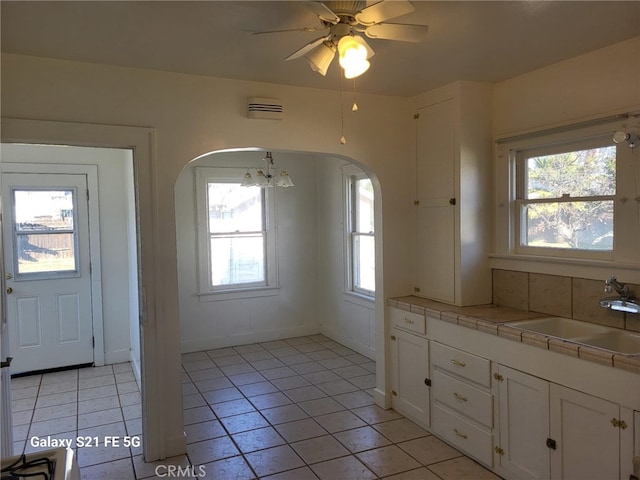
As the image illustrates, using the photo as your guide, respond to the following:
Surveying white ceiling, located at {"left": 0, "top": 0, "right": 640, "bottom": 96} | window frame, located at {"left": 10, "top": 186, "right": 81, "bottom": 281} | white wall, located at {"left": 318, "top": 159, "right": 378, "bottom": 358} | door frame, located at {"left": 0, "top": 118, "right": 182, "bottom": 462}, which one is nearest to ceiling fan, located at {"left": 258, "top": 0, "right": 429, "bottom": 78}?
white ceiling, located at {"left": 0, "top": 0, "right": 640, "bottom": 96}

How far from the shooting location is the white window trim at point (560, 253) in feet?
8.55

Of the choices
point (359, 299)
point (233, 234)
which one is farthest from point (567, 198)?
point (233, 234)

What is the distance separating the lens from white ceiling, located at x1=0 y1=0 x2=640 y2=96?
209 cm

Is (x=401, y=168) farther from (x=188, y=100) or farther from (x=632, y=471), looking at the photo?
(x=632, y=471)

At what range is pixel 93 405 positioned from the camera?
392 centimetres

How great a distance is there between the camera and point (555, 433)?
242 centimetres

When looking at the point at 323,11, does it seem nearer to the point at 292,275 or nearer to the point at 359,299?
the point at 359,299

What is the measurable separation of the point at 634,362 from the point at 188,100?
2872 millimetres

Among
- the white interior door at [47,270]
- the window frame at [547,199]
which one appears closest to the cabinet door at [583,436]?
the window frame at [547,199]

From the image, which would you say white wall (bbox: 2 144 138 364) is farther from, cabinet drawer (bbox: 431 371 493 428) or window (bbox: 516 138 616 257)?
window (bbox: 516 138 616 257)

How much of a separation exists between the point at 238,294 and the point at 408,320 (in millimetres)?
2726

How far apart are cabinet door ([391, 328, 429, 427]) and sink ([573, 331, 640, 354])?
105 cm

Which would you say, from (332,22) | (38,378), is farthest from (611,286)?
(38,378)

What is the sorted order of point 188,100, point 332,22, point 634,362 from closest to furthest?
point 332,22, point 634,362, point 188,100
